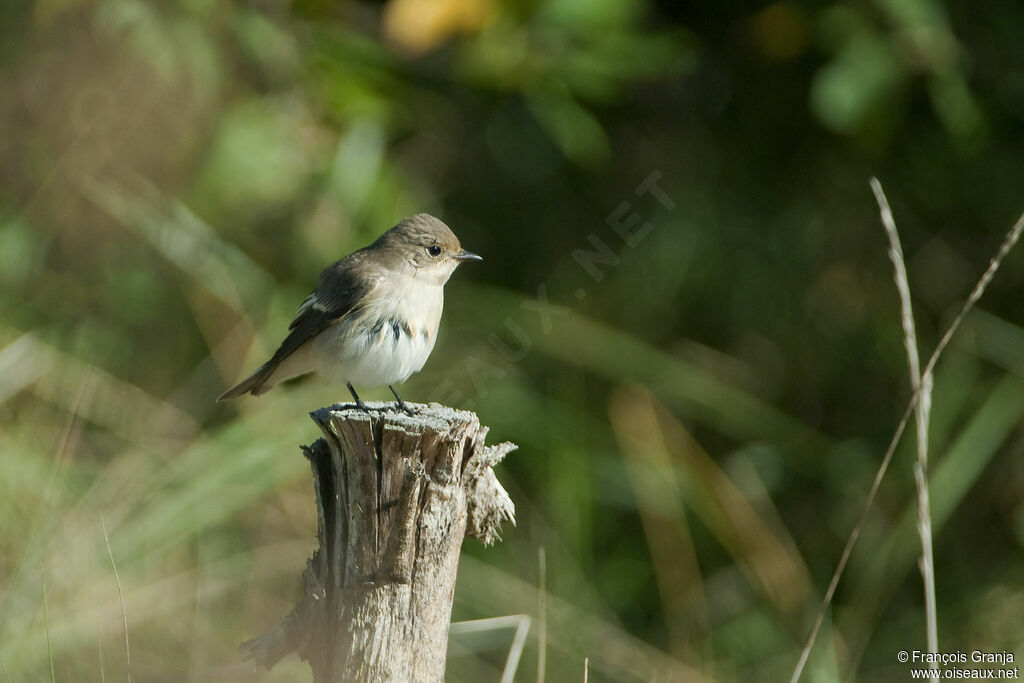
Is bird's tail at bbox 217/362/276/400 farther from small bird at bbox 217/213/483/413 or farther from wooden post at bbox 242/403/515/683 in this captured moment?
wooden post at bbox 242/403/515/683

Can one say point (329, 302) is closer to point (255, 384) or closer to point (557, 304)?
point (255, 384)

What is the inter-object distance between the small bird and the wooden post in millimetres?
1388

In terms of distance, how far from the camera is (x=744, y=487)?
6.14 meters

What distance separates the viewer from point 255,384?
4.47m

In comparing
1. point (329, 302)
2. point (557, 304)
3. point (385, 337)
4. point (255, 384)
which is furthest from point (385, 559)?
point (557, 304)

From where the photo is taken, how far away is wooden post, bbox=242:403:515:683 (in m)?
2.52

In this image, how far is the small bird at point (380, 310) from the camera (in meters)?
4.08

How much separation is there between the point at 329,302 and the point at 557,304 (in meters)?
2.19

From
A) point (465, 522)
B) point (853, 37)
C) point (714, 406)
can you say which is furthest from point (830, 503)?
point (465, 522)

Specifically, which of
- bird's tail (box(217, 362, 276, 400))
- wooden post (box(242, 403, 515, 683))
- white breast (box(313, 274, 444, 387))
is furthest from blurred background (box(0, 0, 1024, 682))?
wooden post (box(242, 403, 515, 683))

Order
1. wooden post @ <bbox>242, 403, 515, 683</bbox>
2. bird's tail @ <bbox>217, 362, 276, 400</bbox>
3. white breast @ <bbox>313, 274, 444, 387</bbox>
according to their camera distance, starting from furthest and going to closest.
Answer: bird's tail @ <bbox>217, 362, 276, 400</bbox> → white breast @ <bbox>313, 274, 444, 387</bbox> → wooden post @ <bbox>242, 403, 515, 683</bbox>

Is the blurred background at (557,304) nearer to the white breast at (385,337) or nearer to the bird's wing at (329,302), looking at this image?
the bird's wing at (329,302)

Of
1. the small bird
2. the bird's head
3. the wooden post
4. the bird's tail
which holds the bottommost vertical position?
the wooden post

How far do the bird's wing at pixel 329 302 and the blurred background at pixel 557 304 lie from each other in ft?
2.07
